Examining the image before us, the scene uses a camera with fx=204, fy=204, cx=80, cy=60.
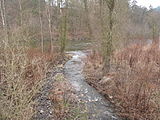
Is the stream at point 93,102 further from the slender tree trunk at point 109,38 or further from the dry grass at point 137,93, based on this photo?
the slender tree trunk at point 109,38

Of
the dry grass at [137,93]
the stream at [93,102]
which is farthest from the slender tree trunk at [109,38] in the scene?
the dry grass at [137,93]

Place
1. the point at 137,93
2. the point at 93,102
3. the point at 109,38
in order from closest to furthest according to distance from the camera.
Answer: the point at 137,93
the point at 93,102
the point at 109,38

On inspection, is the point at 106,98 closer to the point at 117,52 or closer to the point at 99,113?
the point at 99,113

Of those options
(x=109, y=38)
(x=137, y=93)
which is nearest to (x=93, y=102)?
(x=137, y=93)

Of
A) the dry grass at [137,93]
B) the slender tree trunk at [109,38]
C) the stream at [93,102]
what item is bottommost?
the stream at [93,102]

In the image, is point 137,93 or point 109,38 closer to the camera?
point 137,93

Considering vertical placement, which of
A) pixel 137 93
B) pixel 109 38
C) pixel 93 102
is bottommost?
pixel 93 102

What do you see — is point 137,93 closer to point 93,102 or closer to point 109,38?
point 93,102

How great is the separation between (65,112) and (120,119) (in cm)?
142

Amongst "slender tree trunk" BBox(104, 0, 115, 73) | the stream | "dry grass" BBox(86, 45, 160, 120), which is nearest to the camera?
"dry grass" BBox(86, 45, 160, 120)

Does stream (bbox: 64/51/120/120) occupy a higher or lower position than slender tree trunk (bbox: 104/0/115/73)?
lower

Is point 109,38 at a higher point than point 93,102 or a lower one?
higher

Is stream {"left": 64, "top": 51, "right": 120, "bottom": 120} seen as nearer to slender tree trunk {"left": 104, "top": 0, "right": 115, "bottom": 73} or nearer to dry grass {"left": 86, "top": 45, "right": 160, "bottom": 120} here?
dry grass {"left": 86, "top": 45, "right": 160, "bottom": 120}

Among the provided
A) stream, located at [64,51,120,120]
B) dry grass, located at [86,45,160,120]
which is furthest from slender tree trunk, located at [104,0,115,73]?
dry grass, located at [86,45,160,120]
